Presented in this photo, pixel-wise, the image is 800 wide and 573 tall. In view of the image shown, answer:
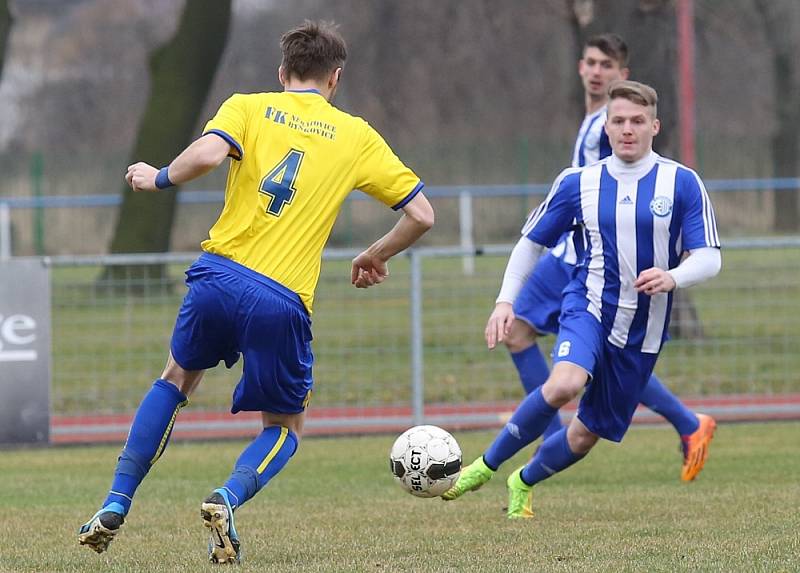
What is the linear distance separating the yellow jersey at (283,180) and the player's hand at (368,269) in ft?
0.96

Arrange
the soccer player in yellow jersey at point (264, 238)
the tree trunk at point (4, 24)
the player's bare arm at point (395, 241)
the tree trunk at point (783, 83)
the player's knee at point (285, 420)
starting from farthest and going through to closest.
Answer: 1. the tree trunk at point (783, 83)
2. the tree trunk at point (4, 24)
3. the player's knee at point (285, 420)
4. the player's bare arm at point (395, 241)
5. the soccer player in yellow jersey at point (264, 238)

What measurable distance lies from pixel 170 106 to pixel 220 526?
540 inches

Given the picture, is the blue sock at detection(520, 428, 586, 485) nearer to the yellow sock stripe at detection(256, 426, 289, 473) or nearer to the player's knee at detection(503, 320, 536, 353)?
the player's knee at detection(503, 320, 536, 353)

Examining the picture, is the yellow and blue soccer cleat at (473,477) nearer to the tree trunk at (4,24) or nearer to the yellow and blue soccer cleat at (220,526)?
the yellow and blue soccer cleat at (220,526)

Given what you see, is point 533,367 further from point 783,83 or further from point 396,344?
point 783,83

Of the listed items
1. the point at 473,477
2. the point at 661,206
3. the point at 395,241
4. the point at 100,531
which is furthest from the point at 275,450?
the point at 661,206

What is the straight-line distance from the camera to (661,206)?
6453 mm

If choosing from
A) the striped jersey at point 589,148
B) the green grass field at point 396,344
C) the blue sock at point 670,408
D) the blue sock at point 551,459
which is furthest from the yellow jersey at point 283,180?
the green grass field at point 396,344

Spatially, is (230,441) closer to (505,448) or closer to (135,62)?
(505,448)

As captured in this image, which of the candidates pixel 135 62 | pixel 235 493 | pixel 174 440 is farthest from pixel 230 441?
pixel 135 62

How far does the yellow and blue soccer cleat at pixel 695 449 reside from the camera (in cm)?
792

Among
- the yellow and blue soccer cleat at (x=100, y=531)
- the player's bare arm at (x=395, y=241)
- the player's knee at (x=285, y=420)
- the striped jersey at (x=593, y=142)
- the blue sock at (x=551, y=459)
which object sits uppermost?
the striped jersey at (x=593, y=142)

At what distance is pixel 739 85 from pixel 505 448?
35788 mm

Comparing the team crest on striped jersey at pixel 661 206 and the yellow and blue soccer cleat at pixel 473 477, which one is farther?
the yellow and blue soccer cleat at pixel 473 477
